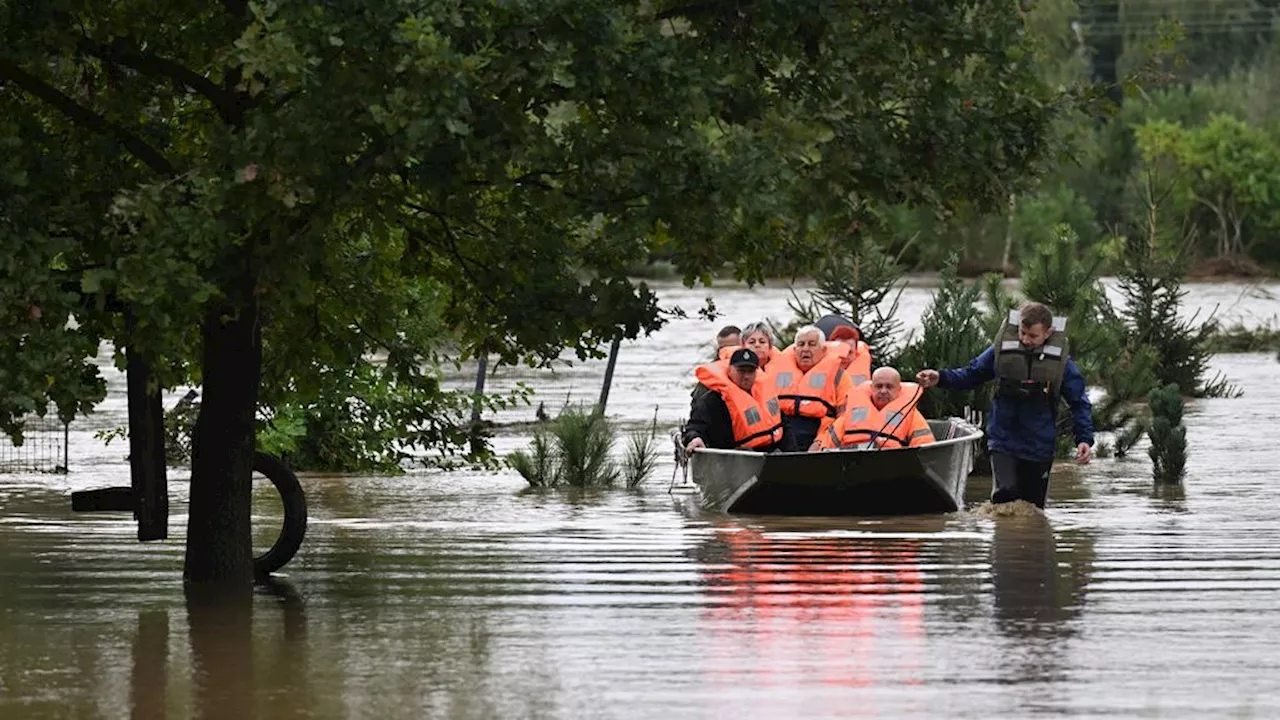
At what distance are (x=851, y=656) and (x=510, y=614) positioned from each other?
6.49 ft

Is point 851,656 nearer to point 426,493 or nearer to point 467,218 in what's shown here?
point 467,218

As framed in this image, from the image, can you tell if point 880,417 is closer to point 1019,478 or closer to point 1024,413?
point 1019,478

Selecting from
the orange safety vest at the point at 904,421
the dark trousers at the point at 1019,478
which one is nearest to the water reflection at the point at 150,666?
the dark trousers at the point at 1019,478

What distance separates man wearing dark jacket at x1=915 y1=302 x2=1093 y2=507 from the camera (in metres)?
15.5

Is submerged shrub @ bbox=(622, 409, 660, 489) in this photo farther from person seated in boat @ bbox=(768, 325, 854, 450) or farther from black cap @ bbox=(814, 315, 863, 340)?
person seated in boat @ bbox=(768, 325, 854, 450)

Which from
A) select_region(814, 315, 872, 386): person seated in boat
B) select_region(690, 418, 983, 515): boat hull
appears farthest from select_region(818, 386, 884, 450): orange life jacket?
select_region(814, 315, 872, 386): person seated in boat

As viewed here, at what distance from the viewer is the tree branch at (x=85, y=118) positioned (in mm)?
11570

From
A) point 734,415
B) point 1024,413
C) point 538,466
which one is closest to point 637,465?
point 538,466

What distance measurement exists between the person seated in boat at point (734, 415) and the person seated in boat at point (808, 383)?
128 millimetres

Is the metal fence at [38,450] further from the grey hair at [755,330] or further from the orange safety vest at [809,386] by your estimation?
the orange safety vest at [809,386]

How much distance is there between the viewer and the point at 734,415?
17812 millimetres

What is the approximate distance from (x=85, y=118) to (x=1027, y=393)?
A: 6.21 m

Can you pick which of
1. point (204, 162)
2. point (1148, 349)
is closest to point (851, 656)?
point (204, 162)

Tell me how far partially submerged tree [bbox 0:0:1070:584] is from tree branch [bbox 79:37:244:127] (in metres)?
0.01
